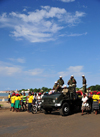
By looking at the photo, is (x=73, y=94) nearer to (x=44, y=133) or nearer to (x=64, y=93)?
(x=64, y=93)

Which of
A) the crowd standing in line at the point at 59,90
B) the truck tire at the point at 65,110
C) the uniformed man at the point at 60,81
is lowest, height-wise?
the truck tire at the point at 65,110

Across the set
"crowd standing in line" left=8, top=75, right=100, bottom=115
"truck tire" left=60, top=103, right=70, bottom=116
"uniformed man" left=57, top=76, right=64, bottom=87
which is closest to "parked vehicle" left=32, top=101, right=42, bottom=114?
"crowd standing in line" left=8, top=75, right=100, bottom=115

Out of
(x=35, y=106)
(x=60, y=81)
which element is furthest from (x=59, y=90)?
(x=60, y=81)

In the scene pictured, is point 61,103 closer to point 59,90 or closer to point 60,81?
point 59,90

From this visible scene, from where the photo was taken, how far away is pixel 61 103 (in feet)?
47.8

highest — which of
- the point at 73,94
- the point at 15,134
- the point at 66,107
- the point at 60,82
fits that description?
the point at 60,82

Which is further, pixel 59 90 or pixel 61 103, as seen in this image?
pixel 59 90

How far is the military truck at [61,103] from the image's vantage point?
14.7 metres

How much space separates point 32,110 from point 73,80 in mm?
5428

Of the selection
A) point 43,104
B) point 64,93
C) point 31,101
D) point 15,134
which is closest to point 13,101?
point 31,101

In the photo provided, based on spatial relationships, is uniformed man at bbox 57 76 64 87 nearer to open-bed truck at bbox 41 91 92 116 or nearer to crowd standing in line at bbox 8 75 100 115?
crowd standing in line at bbox 8 75 100 115

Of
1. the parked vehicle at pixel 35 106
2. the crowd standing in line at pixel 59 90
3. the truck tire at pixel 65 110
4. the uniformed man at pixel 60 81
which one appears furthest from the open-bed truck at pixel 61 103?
the uniformed man at pixel 60 81

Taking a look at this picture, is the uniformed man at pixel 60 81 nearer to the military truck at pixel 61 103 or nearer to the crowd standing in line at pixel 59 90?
the crowd standing in line at pixel 59 90

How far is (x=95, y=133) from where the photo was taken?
8664 mm
